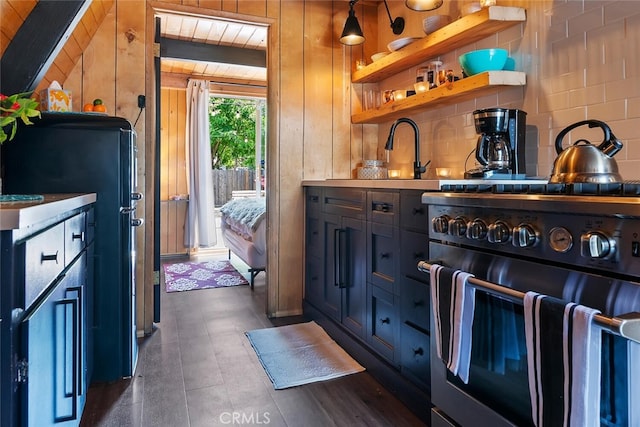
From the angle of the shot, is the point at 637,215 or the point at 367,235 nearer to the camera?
the point at 637,215

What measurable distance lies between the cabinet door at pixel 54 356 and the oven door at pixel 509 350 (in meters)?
1.20

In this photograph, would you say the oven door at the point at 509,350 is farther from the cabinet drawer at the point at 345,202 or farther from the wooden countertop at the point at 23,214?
the wooden countertop at the point at 23,214

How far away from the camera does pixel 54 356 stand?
1144 millimetres

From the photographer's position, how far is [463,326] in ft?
4.29

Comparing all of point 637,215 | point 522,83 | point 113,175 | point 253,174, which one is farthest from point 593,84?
point 253,174

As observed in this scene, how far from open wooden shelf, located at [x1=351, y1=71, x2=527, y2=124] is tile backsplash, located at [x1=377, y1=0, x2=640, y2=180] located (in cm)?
11

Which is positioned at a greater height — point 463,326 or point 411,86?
point 411,86

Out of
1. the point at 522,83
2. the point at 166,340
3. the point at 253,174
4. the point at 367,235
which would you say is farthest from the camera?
the point at 253,174

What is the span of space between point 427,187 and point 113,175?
1437mm

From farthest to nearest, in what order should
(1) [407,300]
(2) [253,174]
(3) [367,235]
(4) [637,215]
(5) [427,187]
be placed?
(2) [253,174] < (3) [367,235] < (1) [407,300] < (5) [427,187] < (4) [637,215]

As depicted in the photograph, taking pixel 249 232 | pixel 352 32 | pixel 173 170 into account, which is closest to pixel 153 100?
pixel 352 32

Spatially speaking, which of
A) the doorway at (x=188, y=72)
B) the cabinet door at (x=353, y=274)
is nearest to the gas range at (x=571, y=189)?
the cabinet door at (x=353, y=274)

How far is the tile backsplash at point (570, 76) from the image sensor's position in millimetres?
1646

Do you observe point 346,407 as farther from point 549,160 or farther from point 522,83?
point 522,83
